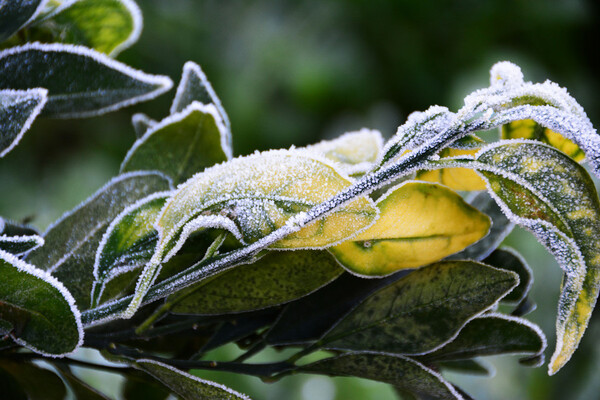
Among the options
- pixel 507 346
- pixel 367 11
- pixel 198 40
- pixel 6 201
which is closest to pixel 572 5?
pixel 367 11

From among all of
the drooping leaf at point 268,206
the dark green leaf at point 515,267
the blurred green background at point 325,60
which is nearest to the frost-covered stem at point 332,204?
the drooping leaf at point 268,206

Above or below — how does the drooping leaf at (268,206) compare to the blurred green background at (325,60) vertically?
below

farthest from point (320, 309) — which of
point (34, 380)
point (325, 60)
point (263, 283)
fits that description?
point (325, 60)

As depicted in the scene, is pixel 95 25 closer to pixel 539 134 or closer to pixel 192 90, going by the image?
pixel 192 90

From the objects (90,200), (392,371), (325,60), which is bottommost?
(392,371)

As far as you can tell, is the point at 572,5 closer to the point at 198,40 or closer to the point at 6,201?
the point at 198,40

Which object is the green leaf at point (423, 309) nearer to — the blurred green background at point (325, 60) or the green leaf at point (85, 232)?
the green leaf at point (85, 232)

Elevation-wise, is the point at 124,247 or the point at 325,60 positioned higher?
the point at 325,60
